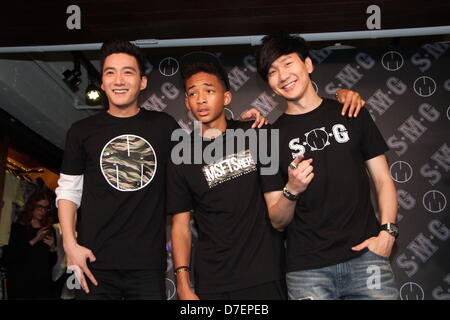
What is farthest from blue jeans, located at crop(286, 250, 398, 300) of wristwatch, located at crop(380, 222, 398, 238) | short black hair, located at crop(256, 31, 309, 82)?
short black hair, located at crop(256, 31, 309, 82)

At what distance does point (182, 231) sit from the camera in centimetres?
279

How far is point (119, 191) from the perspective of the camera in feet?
8.70

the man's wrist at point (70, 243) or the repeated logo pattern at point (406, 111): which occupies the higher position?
the repeated logo pattern at point (406, 111)

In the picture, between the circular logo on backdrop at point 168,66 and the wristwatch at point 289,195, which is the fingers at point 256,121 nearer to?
the wristwatch at point 289,195

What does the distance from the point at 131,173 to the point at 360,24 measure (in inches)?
85.8

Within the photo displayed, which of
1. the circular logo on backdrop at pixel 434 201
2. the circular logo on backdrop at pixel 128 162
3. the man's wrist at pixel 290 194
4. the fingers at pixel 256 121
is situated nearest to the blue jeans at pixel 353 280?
the man's wrist at pixel 290 194

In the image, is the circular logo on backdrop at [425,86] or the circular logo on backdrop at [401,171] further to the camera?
the circular logo on backdrop at [425,86]

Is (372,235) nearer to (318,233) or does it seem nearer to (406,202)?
(318,233)

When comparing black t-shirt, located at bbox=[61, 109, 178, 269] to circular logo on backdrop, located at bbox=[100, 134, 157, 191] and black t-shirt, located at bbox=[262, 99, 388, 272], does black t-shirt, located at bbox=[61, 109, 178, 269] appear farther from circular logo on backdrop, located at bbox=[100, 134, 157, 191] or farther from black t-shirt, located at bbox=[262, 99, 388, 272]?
black t-shirt, located at bbox=[262, 99, 388, 272]

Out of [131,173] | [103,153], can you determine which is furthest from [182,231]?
[103,153]

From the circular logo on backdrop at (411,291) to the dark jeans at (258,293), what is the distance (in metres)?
1.58

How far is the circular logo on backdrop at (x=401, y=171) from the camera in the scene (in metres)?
3.86

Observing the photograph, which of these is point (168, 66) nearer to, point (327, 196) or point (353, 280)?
point (327, 196)

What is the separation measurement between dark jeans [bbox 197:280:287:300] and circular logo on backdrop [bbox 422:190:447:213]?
183 cm
